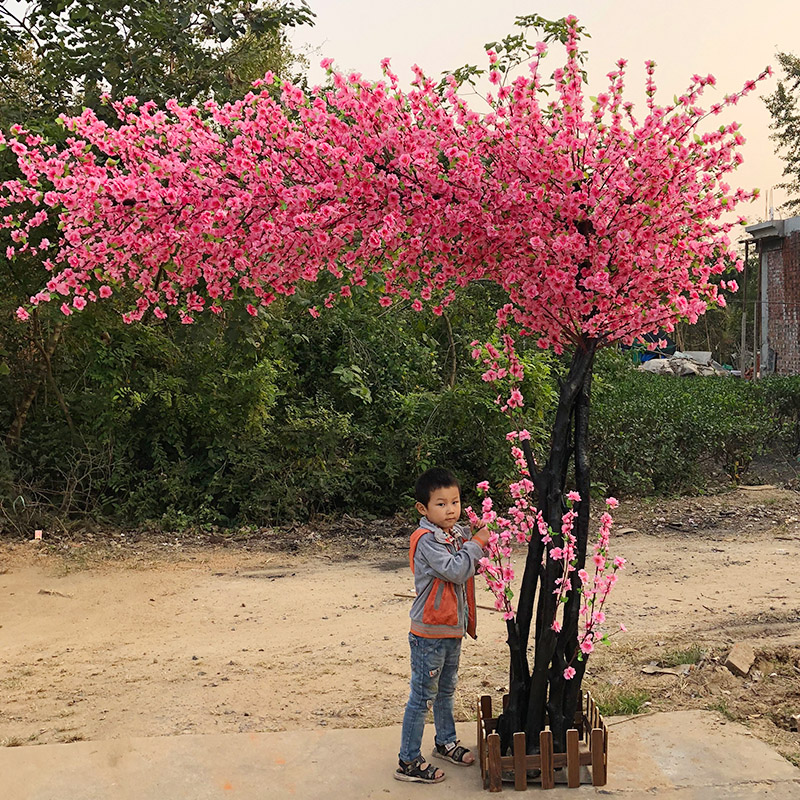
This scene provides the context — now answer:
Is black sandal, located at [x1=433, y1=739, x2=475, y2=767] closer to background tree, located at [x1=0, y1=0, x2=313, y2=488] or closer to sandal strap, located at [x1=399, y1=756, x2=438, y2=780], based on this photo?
sandal strap, located at [x1=399, y1=756, x2=438, y2=780]

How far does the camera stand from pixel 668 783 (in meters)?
3.74

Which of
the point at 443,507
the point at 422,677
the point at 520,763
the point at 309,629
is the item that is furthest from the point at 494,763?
the point at 309,629

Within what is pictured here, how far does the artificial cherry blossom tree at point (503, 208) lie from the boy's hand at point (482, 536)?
0.21 metres

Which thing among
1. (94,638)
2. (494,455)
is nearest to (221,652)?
(94,638)

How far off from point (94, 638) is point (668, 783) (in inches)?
178

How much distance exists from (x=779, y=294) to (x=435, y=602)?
19711 millimetres

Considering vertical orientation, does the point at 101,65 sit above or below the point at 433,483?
above

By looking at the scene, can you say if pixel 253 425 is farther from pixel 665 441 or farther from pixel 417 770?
pixel 417 770

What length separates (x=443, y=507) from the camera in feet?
13.0

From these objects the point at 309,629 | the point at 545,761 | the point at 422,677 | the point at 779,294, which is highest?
the point at 779,294

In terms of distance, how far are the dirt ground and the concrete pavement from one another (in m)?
0.41

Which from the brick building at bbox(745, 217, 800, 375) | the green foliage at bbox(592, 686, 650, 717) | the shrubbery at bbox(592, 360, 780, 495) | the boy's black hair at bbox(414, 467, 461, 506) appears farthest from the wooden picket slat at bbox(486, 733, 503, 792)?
the brick building at bbox(745, 217, 800, 375)

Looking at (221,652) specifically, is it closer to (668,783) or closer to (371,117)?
(668,783)

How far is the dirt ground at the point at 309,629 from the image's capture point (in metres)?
5.09
